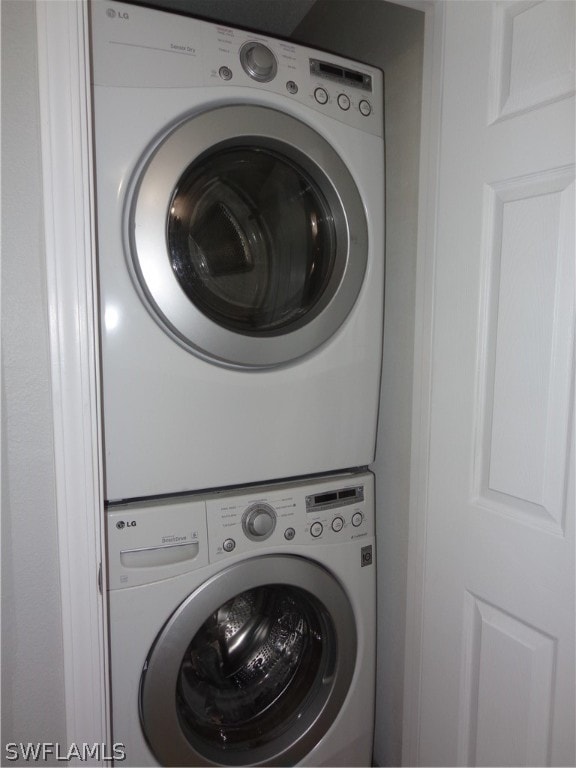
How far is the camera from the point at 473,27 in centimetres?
96

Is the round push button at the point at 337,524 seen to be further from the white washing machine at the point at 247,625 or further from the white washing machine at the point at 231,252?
the white washing machine at the point at 231,252

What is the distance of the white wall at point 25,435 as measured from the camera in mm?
741

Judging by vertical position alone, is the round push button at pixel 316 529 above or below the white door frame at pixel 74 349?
below

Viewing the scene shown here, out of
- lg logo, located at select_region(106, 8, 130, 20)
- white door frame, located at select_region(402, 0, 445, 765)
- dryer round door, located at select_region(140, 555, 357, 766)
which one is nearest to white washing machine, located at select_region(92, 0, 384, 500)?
lg logo, located at select_region(106, 8, 130, 20)

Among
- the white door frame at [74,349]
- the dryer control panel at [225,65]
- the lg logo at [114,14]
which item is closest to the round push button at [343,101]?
the dryer control panel at [225,65]

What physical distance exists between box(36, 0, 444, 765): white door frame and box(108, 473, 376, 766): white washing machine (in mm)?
154

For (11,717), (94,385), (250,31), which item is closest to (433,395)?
(94,385)

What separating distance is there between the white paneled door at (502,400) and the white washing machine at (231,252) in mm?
196

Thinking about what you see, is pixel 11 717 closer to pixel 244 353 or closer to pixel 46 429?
pixel 46 429

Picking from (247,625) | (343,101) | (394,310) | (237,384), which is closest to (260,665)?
(247,625)

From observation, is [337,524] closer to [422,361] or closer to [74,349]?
[422,361]

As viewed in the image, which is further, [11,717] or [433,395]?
[433,395]

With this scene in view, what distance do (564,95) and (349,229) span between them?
1.55 ft

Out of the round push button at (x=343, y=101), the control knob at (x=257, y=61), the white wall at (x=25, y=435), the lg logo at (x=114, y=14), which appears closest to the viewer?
the white wall at (x=25, y=435)
